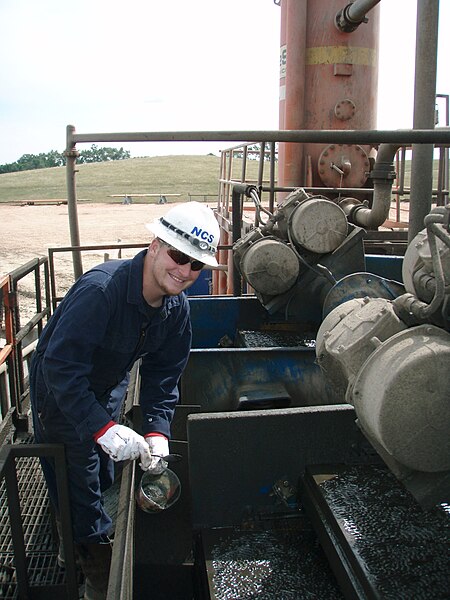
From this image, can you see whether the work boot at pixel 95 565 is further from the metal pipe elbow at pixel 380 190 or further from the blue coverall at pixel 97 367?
the metal pipe elbow at pixel 380 190

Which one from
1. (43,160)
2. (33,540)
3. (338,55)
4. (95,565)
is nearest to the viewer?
(95,565)

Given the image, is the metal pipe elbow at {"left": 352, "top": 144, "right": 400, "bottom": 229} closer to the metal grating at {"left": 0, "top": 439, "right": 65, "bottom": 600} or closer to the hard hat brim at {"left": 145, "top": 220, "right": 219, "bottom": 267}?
the hard hat brim at {"left": 145, "top": 220, "right": 219, "bottom": 267}

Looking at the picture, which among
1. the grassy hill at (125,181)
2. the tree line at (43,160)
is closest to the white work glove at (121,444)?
the grassy hill at (125,181)

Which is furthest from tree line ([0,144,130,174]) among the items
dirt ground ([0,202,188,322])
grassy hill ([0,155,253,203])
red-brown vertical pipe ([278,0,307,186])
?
red-brown vertical pipe ([278,0,307,186])

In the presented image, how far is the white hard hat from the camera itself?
2420 mm

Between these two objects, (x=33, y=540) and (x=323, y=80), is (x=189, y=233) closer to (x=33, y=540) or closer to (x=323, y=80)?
(x=33, y=540)

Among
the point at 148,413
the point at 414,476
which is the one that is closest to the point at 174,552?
the point at 148,413

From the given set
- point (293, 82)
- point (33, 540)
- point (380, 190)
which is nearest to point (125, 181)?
point (293, 82)

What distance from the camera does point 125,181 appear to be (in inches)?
1933

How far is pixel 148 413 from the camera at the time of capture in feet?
9.05

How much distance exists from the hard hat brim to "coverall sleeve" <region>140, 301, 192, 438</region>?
44cm

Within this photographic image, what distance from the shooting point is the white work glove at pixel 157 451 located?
8.13 feet

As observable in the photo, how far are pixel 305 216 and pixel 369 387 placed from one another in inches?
99.7

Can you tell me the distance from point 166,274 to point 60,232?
20496 millimetres
